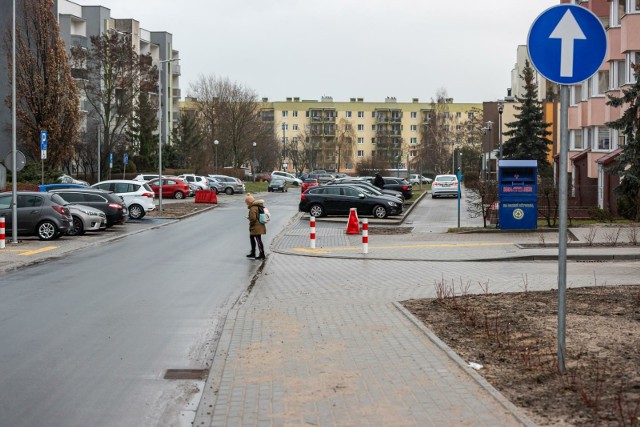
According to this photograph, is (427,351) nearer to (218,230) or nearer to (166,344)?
(166,344)

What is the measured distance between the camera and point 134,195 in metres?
39.6

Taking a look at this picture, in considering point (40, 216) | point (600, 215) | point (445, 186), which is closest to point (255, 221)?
point (40, 216)

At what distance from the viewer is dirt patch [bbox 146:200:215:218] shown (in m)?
42.3

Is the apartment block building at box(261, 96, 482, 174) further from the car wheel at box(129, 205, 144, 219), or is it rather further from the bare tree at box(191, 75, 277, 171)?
the car wheel at box(129, 205, 144, 219)

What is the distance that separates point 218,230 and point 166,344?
22.9 m

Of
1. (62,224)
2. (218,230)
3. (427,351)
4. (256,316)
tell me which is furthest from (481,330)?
(218,230)

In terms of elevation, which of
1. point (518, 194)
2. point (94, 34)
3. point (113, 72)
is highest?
point (94, 34)

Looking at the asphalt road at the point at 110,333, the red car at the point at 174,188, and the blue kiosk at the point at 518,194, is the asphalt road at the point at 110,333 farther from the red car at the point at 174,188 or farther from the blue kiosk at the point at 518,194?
the red car at the point at 174,188

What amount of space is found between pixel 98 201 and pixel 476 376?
27622 millimetres

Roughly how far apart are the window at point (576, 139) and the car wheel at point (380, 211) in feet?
60.3

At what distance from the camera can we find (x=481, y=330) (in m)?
10.6

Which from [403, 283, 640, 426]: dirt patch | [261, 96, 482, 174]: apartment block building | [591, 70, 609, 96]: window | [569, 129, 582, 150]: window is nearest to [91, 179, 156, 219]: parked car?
[591, 70, 609, 96]: window

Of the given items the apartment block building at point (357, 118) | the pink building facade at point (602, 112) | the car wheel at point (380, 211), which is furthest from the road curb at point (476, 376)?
the apartment block building at point (357, 118)

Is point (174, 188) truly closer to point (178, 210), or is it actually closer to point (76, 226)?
point (178, 210)
